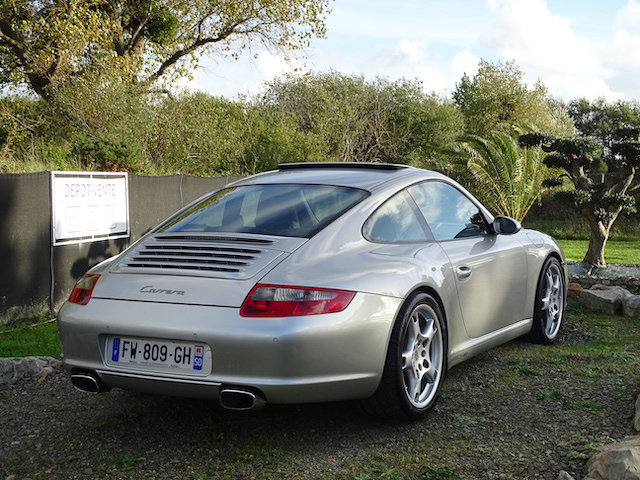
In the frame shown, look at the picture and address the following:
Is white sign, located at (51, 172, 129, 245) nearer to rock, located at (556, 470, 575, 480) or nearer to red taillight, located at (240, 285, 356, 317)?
red taillight, located at (240, 285, 356, 317)

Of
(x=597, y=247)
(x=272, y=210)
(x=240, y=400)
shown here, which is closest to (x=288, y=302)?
(x=240, y=400)

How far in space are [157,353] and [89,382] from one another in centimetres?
49

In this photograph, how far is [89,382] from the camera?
4.00 m

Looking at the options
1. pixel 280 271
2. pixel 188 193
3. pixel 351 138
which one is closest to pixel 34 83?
pixel 188 193

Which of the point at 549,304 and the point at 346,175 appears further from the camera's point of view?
the point at 549,304

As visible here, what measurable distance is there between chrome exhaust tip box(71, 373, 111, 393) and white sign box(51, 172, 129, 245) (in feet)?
16.8

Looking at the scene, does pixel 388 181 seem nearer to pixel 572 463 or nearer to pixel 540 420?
pixel 540 420

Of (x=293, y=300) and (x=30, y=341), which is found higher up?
(x=293, y=300)

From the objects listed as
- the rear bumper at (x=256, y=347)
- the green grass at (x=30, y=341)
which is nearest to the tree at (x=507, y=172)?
the green grass at (x=30, y=341)

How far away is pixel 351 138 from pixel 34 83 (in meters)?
17.0

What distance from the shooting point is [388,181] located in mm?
4805

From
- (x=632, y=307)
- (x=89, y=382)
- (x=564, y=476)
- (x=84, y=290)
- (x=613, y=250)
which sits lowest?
(x=613, y=250)

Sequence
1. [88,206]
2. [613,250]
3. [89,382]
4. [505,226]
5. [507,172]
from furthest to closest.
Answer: [613,250]
[507,172]
[88,206]
[505,226]
[89,382]

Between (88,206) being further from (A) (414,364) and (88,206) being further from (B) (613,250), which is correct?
(B) (613,250)
